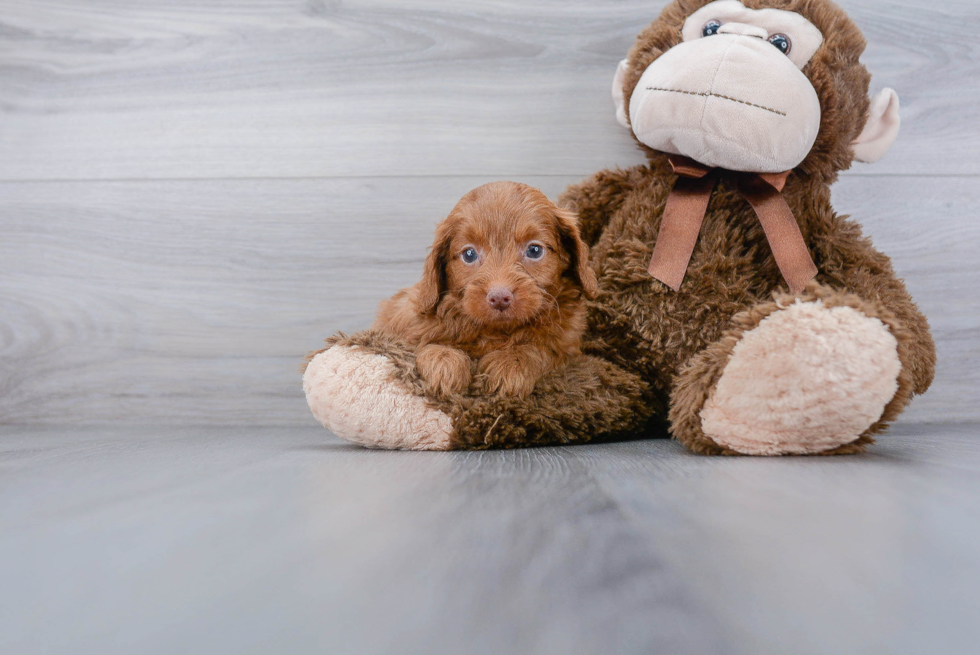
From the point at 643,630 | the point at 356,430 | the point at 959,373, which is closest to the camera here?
the point at 643,630

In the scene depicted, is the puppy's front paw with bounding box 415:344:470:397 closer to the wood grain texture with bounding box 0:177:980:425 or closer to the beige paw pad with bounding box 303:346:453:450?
the beige paw pad with bounding box 303:346:453:450

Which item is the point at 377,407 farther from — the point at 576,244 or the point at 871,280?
the point at 871,280

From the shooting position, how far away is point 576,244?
86 cm

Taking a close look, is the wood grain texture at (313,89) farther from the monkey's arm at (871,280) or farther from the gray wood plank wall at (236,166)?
the monkey's arm at (871,280)

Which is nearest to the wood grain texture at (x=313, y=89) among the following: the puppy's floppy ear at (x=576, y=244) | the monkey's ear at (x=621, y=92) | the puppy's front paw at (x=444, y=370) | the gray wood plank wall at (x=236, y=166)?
the gray wood plank wall at (x=236, y=166)

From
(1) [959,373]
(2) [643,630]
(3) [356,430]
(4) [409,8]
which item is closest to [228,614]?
(2) [643,630]

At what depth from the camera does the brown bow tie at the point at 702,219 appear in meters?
0.88

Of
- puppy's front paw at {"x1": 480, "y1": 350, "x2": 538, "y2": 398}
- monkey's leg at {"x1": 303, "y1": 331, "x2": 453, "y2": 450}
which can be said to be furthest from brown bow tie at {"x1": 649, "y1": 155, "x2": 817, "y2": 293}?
monkey's leg at {"x1": 303, "y1": 331, "x2": 453, "y2": 450}

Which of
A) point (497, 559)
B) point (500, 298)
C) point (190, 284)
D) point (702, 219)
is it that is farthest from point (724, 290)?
point (190, 284)

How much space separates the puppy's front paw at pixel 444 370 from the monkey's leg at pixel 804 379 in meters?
0.28

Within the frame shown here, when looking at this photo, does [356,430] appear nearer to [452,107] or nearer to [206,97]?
[452,107]

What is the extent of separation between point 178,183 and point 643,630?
48.6 inches

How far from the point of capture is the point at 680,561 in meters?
0.40

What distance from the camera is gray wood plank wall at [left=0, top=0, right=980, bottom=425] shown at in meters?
1.24
